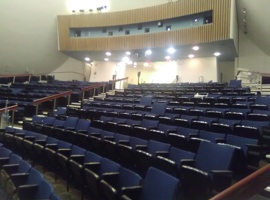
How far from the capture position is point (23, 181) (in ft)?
8.55

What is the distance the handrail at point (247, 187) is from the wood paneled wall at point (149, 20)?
818cm

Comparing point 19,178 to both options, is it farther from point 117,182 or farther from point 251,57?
point 251,57

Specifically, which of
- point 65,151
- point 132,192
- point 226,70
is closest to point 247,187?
point 132,192

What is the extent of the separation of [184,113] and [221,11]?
5.28m

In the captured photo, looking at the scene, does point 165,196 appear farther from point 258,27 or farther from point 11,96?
point 258,27

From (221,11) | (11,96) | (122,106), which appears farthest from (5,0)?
(221,11)

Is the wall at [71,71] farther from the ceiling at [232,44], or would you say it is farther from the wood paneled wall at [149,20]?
the wood paneled wall at [149,20]

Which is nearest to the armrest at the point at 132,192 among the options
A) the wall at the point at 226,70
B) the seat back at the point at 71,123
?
the seat back at the point at 71,123

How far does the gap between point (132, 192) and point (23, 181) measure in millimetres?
1142

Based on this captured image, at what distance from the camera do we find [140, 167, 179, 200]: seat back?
193 centimetres

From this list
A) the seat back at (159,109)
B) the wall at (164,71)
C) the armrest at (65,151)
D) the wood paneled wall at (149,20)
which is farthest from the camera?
the wall at (164,71)

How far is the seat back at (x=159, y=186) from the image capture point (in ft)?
6.34

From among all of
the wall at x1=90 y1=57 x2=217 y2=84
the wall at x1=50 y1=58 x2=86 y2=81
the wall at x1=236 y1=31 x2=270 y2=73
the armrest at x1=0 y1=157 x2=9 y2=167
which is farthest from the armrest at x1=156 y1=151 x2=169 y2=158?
the wall at x1=50 y1=58 x2=86 y2=81

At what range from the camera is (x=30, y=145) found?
402 cm
